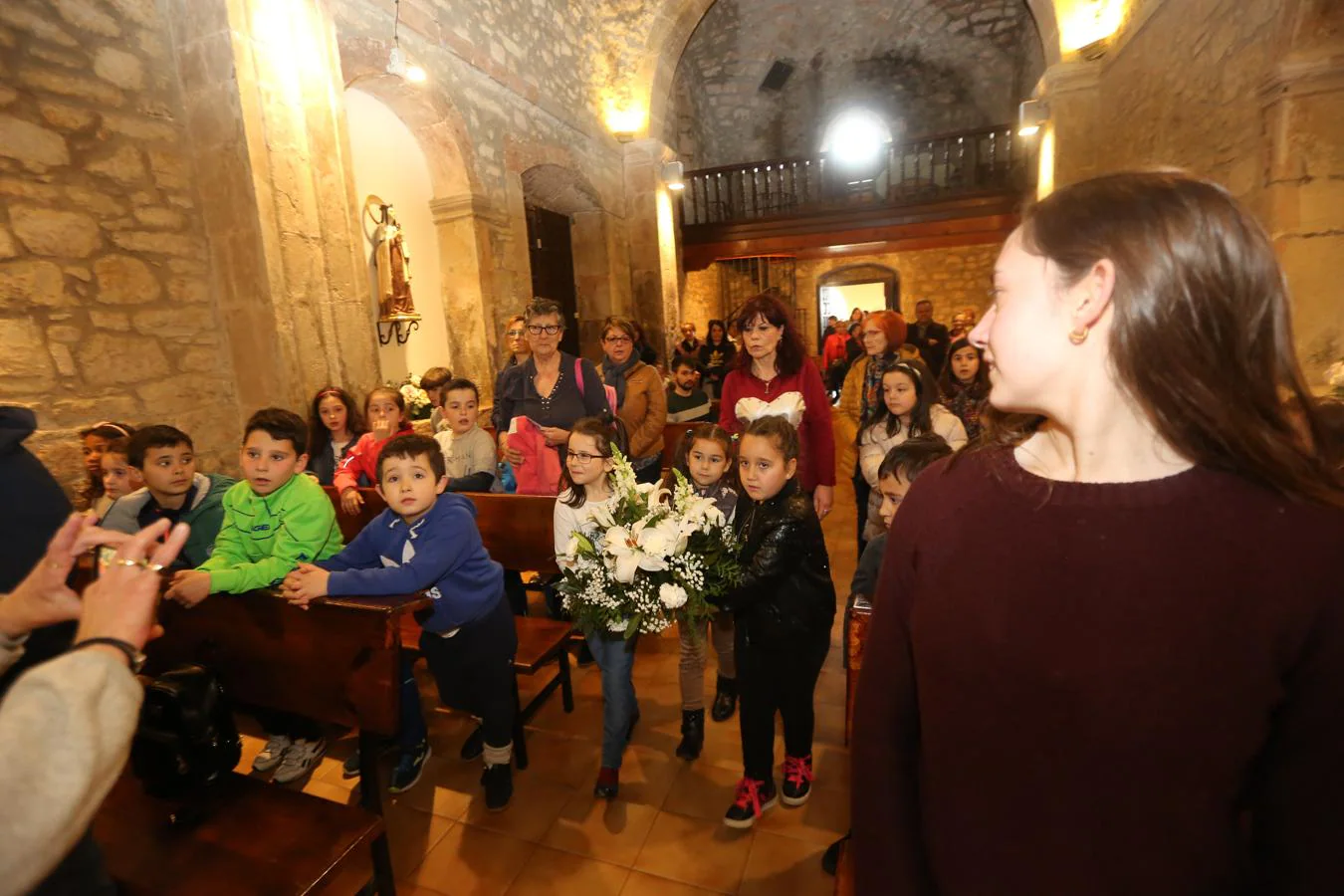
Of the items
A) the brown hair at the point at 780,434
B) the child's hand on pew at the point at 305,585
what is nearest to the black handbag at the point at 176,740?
the child's hand on pew at the point at 305,585

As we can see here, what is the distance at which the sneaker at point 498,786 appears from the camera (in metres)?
2.39

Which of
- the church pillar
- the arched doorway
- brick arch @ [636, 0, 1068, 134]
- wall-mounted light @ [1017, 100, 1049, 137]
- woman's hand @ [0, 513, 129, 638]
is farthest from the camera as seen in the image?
the arched doorway

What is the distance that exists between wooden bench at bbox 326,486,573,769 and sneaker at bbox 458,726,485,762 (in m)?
0.22

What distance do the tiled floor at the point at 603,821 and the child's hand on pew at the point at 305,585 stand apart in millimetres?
1015

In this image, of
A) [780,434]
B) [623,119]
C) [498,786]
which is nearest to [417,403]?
[498,786]

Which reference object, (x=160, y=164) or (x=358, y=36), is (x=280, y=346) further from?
(x=358, y=36)

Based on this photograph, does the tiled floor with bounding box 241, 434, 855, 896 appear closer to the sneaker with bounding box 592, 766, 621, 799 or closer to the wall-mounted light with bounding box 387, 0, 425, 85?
the sneaker with bounding box 592, 766, 621, 799

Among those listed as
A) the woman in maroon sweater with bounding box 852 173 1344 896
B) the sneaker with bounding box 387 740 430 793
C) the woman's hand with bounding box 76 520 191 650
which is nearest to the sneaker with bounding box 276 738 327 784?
the sneaker with bounding box 387 740 430 793

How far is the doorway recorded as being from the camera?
8.30 meters

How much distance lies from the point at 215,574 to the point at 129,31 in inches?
150

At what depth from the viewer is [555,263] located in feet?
28.9

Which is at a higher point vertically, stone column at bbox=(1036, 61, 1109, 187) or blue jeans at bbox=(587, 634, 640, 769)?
stone column at bbox=(1036, 61, 1109, 187)

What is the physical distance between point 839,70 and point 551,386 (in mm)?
15059

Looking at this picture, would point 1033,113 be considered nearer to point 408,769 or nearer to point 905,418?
point 905,418
